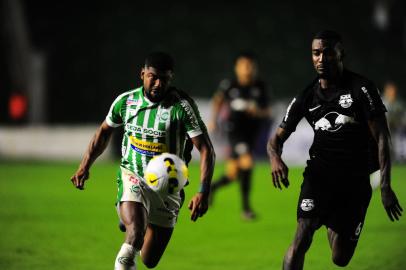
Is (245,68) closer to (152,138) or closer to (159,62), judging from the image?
(152,138)

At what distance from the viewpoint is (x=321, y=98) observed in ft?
21.8

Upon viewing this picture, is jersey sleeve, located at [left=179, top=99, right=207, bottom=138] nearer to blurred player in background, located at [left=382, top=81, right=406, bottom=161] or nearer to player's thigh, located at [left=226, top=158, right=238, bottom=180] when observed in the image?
player's thigh, located at [left=226, top=158, right=238, bottom=180]

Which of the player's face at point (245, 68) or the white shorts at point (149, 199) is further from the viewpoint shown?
the player's face at point (245, 68)

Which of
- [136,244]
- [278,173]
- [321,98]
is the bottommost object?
[136,244]

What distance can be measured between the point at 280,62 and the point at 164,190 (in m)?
24.1

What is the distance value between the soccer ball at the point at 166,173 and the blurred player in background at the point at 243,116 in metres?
5.89

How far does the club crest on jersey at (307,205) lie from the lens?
21.2 ft

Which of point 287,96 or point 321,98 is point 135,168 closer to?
point 321,98

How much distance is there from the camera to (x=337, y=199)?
6582 mm

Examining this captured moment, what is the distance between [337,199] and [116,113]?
6.42 feet

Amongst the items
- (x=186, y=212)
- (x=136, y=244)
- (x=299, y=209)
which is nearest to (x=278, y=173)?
(x=299, y=209)

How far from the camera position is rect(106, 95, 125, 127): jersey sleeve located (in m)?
7.02

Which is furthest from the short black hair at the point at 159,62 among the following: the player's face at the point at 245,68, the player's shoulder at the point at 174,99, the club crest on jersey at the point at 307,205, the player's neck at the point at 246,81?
the player's neck at the point at 246,81

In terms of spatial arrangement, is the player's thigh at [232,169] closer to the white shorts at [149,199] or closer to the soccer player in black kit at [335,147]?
the white shorts at [149,199]
